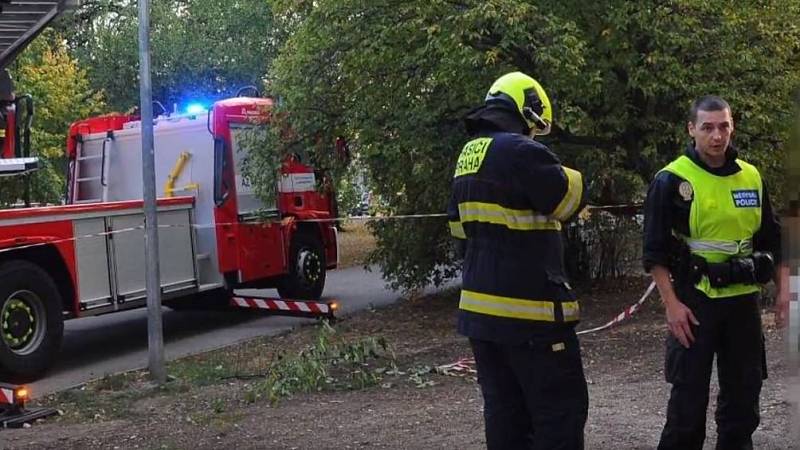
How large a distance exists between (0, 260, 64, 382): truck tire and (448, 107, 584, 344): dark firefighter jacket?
5.87 m

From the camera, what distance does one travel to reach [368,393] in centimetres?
676

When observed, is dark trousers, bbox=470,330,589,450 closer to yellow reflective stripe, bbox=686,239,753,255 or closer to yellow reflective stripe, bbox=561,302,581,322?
yellow reflective stripe, bbox=561,302,581,322

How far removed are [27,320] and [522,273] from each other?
20.5ft

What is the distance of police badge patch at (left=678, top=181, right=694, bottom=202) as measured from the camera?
4.13 metres

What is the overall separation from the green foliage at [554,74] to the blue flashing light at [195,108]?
113cm

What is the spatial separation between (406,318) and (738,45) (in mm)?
4605

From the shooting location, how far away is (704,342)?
4.14 meters

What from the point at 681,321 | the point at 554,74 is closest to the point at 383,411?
the point at 681,321

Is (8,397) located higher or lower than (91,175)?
lower

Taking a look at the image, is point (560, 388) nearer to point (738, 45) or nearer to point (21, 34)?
point (21, 34)

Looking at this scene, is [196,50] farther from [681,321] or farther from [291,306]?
[681,321]

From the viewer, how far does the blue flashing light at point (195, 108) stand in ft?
37.4

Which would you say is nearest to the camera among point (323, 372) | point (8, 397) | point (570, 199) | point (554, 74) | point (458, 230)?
point (570, 199)


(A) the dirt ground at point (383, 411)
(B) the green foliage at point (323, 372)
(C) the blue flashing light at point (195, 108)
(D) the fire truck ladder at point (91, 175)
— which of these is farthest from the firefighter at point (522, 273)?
(D) the fire truck ladder at point (91, 175)
